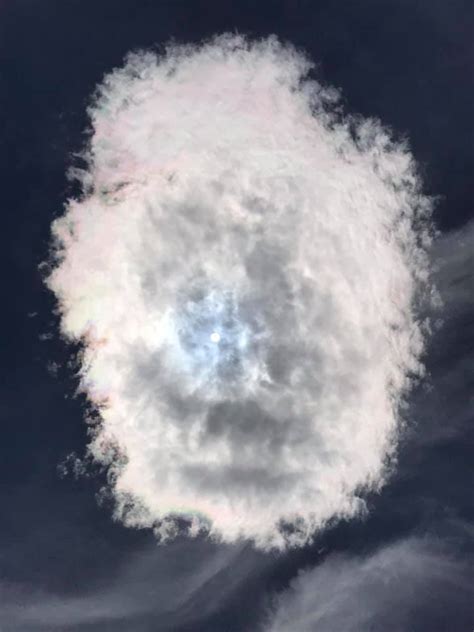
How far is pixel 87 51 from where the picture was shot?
97.7m

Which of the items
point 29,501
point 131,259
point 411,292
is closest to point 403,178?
point 411,292

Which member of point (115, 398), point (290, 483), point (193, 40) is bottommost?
point (290, 483)

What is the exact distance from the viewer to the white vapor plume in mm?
99688

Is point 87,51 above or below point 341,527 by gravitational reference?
above

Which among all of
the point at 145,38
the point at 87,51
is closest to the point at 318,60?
the point at 145,38

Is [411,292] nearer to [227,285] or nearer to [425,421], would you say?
[425,421]

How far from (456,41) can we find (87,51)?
157ft

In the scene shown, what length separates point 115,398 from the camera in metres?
102

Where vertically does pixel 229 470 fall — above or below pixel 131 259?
below

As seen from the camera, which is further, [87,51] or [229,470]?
[229,470]

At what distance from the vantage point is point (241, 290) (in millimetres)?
103062

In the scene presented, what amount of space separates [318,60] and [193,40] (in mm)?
16505

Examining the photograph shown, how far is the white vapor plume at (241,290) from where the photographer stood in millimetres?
99688

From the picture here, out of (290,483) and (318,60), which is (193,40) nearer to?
(318,60)
